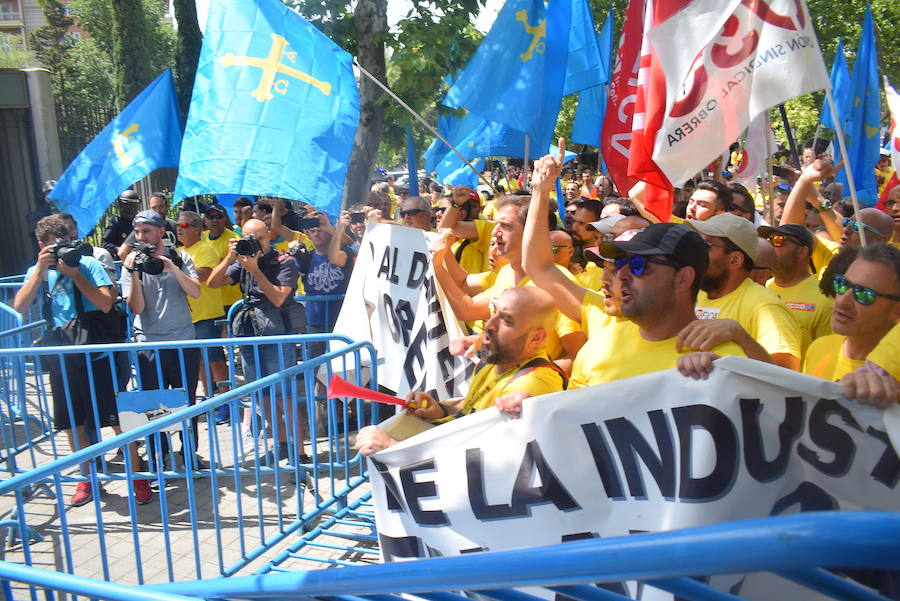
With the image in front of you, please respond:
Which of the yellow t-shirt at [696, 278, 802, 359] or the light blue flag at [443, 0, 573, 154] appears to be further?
the light blue flag at [443, 0, 573, 154]

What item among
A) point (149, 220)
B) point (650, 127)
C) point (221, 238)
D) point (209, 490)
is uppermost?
point (650, 127)

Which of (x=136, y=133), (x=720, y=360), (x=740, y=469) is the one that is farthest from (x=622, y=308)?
(x=136, y=133)

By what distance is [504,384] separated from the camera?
305 cm

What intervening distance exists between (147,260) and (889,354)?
198 inches

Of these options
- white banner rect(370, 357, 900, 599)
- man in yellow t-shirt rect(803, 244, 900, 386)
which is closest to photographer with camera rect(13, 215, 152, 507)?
white banner rect(370, 357, 900, 599)

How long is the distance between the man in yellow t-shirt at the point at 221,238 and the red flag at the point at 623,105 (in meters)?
4.02

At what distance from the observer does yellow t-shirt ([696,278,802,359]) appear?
294cm

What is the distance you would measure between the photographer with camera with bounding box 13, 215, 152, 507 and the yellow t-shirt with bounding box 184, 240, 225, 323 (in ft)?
4.19

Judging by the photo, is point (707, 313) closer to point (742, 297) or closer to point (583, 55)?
point (742, 297)

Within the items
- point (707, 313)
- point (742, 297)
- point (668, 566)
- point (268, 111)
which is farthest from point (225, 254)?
point (668, 566)

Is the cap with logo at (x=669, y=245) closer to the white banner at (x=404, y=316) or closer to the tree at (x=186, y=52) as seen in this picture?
the white banner at (x=404, y=316)

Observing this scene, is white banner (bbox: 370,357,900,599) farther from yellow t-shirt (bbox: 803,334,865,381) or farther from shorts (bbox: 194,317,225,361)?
shorts (bbox: 194,317,225,361)

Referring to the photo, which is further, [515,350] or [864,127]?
[864,127]

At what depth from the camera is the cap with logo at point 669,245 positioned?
2.68m
